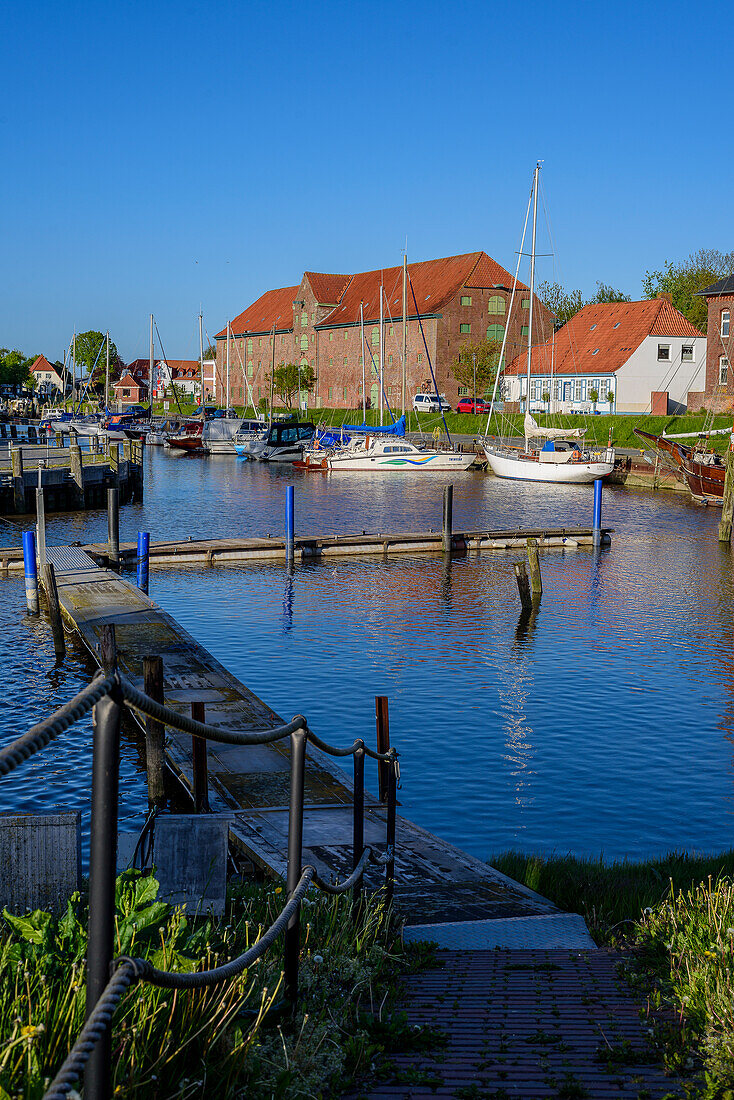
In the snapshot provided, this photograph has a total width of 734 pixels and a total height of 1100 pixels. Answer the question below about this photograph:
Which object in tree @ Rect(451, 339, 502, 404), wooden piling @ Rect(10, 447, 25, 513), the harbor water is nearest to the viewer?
the harbor water

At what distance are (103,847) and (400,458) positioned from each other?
64049 mm

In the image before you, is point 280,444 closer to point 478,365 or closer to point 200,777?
point 478,365

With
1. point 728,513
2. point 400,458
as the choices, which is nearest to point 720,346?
point 400,458

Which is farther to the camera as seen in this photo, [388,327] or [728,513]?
[388,327]

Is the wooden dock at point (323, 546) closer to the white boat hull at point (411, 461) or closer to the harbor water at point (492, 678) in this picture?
the harbor water at point (492, 678)

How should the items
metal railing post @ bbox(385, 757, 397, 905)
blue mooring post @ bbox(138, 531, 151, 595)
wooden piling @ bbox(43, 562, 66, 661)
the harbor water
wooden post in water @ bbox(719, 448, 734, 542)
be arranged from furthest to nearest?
1. wooden post in water @ bbox(719, 448, 734, 542)
2. blue mooring post @ bbox(138, 531, 151, 595)
3. wooden piling @ bbox(43, 562, 66, 661)
4. the harbor water
5. metal railing post @ bbox(385, 757, 397, 905)

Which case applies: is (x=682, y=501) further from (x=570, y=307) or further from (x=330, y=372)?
(x=570, y=307)

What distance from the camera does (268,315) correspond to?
130875 mm

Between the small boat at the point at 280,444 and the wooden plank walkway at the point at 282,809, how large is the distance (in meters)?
59.3

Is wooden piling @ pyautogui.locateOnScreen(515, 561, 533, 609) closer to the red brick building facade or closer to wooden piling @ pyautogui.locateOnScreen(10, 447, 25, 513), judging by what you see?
wooden piling @ pyautogui.locateOnScreen(10, 447, 25, 513)

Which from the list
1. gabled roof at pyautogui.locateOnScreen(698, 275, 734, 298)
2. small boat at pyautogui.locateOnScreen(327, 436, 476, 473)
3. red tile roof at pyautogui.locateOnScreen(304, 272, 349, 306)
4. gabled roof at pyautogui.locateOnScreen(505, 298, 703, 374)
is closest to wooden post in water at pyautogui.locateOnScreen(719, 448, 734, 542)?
small boat at pyautogui.locateOnScreen(327, 436, 476, 473)

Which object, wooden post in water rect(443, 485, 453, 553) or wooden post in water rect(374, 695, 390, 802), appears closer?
wooden post in water rect(374, 695, 390, 802)

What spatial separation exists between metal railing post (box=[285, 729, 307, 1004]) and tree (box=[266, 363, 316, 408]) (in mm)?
110013

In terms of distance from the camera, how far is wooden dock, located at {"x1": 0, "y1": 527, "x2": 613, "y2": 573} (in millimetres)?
30141
